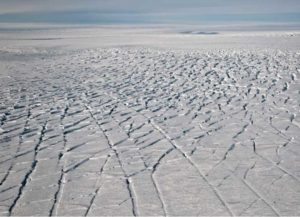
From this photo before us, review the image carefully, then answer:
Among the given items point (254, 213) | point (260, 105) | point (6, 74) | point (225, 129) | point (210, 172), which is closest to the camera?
point (254, 213)

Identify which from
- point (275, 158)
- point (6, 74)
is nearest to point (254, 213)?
point (275, 158)

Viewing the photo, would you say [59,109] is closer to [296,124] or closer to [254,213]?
[296,124]

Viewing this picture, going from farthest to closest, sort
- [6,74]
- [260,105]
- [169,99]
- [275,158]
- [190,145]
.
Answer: [6,74]
[169,99]
[260,105]
[190,145]
[275,158]

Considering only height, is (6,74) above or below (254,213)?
above

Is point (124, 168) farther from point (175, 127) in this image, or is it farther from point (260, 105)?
point (260, 105)

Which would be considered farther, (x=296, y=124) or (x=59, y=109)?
(x=59, y=109)

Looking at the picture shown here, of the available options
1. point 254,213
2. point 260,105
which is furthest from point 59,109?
point 254,213
